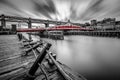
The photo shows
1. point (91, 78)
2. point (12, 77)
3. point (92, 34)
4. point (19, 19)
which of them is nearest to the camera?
point (12, 77)

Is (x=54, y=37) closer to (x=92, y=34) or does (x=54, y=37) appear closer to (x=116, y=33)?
(x=92, y=34)

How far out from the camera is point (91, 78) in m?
4.58

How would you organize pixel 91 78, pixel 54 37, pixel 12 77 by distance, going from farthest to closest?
1. pixel 54 37
2. pixel 91 78
3. pixel 12 77

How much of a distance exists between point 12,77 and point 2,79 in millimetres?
275

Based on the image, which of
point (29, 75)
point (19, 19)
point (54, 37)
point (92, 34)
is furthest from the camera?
point (19, 19)

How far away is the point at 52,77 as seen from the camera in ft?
6.94

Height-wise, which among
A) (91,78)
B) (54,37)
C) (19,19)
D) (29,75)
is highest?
(19,19)

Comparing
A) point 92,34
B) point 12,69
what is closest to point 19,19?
point 92,34

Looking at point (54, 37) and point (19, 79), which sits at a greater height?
point (54, 37)

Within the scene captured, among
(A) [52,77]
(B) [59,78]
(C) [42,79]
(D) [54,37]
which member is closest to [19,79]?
(C) [42,79]

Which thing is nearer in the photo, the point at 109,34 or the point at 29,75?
the point at 29,75

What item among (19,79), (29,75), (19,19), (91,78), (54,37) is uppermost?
(19,19)

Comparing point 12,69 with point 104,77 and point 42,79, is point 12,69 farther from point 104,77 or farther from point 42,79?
point 104,77

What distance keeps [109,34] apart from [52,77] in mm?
35213
